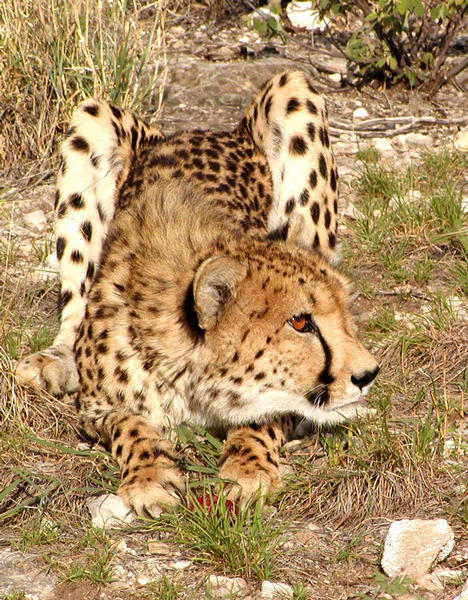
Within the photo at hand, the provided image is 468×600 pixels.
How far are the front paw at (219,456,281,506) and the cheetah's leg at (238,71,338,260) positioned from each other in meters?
1.21

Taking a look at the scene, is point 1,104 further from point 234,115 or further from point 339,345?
point 339,345

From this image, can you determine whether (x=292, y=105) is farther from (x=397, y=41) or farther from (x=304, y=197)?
(x=397, y=41)

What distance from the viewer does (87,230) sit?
4059 millimetres

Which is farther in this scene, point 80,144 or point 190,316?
point 80,144

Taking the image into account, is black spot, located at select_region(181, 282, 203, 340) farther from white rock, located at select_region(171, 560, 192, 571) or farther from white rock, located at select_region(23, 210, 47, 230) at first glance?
white rock, located at select_region(23, 210, 47, 230)

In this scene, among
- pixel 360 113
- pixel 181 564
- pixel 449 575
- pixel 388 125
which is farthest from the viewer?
pixel 360 113

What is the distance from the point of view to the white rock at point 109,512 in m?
2.88

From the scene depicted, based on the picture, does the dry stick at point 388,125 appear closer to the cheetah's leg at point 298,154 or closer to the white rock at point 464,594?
the cheetah's leg at point 298,154

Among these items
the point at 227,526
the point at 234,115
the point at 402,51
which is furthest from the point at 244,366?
the point at 402,51

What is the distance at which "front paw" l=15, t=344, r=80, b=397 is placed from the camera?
353 centimetres

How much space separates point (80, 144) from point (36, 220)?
0.84 m

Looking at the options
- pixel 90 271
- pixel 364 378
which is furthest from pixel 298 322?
pixel 90 271

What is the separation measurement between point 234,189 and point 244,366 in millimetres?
1118

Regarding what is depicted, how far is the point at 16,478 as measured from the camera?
308 centimetres
